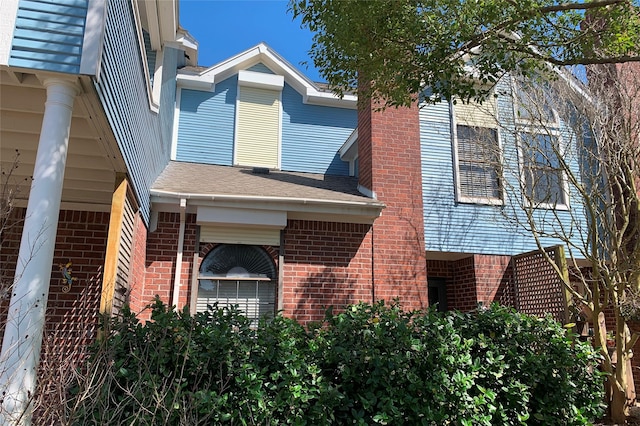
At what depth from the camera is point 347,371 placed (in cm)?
421

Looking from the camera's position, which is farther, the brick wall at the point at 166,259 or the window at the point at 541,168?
the window at the point at 541,168

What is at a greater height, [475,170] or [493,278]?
[475,170]

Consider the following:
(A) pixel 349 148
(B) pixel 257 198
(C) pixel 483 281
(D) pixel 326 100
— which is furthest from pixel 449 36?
(D) pixel 326 100

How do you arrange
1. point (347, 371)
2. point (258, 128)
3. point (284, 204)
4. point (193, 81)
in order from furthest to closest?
point (258, 128) < point (193, 81) < point (284, 204) < point (347, 371)

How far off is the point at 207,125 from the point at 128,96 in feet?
19.5

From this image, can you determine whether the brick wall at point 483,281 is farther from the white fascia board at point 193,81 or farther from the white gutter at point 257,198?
the white fascia board at point 193,81

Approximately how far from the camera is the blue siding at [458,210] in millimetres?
8812

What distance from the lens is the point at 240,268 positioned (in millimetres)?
7062

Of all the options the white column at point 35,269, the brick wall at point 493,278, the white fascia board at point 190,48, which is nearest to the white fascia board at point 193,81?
the white fascia board at point 190,48

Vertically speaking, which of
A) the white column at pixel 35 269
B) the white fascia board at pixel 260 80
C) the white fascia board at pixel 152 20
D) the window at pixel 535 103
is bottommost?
the white column at pixel 35 269

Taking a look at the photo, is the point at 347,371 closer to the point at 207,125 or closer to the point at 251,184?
the point at 251,184

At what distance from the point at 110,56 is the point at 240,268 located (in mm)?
4081

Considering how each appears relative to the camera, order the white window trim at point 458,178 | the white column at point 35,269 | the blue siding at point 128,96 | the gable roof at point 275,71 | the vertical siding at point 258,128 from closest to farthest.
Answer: the white column at point 35,269
the blue siding at point 128,96
the white window trim at point 458,178
the vertical siding at point 258,128
the gable roof at point 275,71

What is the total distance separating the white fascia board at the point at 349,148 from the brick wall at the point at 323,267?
2.86 m
